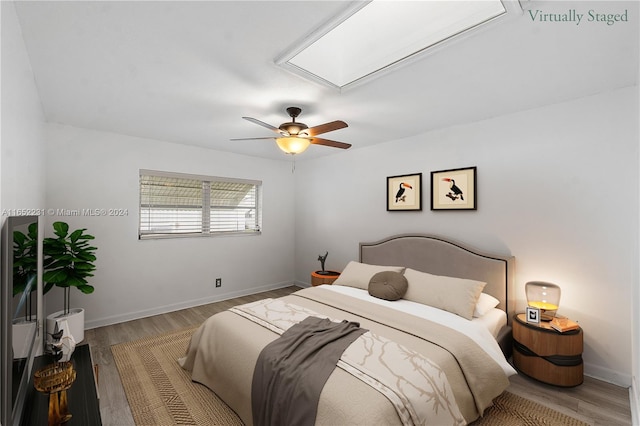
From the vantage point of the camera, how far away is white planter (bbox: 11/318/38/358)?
46.3 inches

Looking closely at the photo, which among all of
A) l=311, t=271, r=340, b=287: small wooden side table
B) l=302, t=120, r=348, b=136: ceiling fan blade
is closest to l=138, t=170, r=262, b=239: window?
l=311, t=271, r=340, b=287: small wooden side table

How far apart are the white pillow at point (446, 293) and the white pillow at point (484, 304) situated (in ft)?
0.34

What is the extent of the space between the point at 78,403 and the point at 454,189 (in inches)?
141

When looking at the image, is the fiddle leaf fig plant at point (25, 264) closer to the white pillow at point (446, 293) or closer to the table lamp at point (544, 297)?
the white pillow at point (446, 293)

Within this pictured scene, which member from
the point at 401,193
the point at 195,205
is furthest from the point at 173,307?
the point at 401,193

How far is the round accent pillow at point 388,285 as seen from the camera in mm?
3012

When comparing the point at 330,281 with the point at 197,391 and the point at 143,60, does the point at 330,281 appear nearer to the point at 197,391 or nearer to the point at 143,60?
the point at 197,391

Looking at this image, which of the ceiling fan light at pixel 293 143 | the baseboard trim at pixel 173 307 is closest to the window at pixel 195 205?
the baseboard trim at pixel 173 307

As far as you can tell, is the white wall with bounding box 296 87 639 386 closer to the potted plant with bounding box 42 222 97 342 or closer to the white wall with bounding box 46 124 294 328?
the white wall with bounding box 46 124 294 328

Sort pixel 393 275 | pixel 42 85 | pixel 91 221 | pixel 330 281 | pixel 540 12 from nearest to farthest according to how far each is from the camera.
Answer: pixel 540 12 < pixel 42 85 < pixel 393 275 < pixel 91 221 < pixel 330 281

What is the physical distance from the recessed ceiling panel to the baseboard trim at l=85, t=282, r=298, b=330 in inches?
144

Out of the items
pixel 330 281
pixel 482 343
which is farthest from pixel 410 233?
pixel 482 343

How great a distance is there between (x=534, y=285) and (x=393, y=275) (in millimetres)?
1254

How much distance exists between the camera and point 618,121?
8.02 feet
